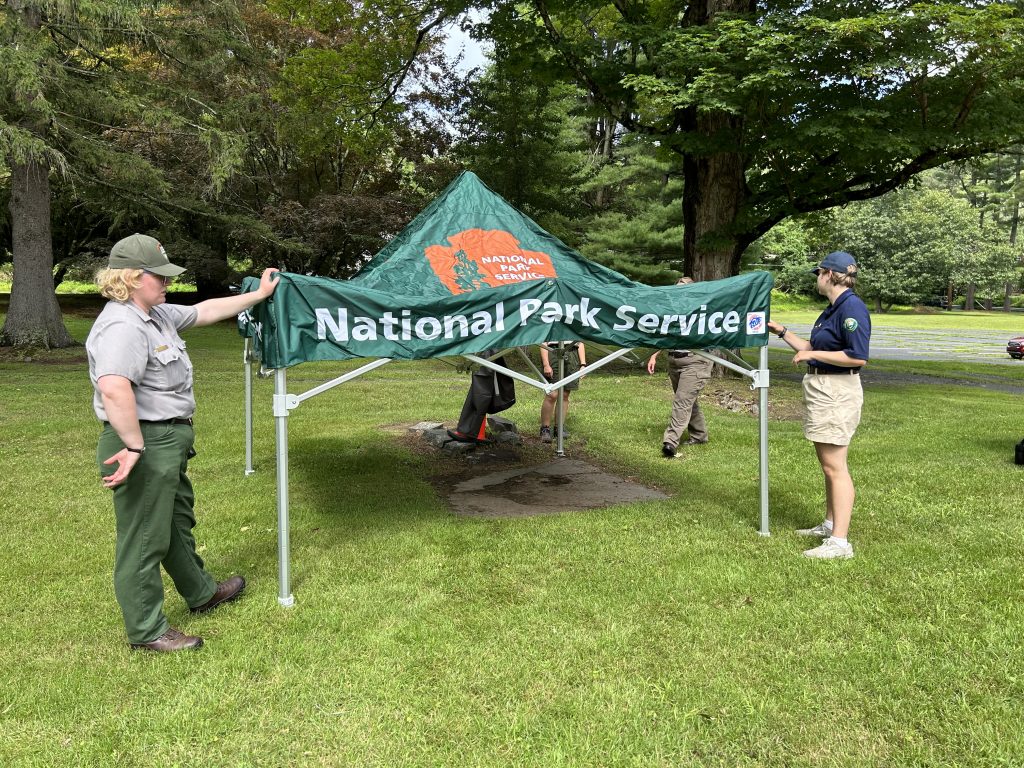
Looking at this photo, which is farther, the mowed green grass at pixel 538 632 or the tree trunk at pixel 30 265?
the tree trunk at pixel 30 265

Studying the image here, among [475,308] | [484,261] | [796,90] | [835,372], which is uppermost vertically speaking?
[796,90]

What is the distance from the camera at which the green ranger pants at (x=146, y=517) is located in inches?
142

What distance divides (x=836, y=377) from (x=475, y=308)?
2555mm

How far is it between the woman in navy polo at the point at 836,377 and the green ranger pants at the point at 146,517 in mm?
3800

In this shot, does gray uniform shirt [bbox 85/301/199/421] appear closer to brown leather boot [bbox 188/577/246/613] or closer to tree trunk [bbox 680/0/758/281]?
brown leather boot [bbox 188/577/246/613]

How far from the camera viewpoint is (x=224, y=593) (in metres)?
4.45

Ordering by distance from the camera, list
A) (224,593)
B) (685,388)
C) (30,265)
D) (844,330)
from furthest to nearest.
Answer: (30,265) < (685,388) < (844,330) < (224,593)

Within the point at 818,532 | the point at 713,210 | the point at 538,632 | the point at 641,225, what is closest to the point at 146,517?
the point at 538,632

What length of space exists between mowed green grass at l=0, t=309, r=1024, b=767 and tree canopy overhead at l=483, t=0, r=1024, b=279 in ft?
21.0

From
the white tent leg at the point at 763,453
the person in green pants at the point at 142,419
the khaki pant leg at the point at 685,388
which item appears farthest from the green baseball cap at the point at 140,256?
the khaki pant leg at the point at 685,388

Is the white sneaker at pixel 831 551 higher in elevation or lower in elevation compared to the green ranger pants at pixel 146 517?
lower

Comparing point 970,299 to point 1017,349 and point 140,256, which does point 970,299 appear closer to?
point 1017,349

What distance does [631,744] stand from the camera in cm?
310

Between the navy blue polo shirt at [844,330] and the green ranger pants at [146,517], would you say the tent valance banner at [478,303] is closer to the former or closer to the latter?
the navy blue polo shirt at [844,330]
